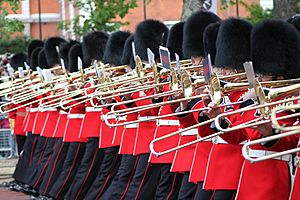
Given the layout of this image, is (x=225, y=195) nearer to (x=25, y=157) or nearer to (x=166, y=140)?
(x=166, y=140)

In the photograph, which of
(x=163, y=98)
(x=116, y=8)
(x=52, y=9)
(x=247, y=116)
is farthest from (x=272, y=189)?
(x=52, y=9)

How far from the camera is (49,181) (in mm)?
10797

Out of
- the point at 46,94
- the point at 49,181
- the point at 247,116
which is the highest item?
the point at 247,116

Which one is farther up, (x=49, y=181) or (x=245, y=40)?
(x=245, y=40)

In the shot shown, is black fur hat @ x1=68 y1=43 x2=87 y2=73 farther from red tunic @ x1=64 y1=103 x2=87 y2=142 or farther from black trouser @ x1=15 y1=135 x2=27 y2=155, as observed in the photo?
black trouser @ x1=15 y1=135 x2=27 y2=155

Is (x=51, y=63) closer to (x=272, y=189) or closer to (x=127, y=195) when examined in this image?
(x=127, y=195)

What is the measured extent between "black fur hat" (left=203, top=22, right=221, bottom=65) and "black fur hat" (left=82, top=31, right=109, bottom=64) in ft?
10.6

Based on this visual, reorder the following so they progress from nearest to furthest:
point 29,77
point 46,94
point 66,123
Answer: point 66,123, point 46,94, point 29,77

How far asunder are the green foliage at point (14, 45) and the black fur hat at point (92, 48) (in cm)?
875

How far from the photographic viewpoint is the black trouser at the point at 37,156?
1162 centimetres

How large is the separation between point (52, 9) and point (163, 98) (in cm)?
1509

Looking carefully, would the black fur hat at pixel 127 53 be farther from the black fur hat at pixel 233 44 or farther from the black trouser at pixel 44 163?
the black fur hat at pixel 233 44

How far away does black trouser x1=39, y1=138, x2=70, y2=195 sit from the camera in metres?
10.6

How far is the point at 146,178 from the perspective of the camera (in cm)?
842
